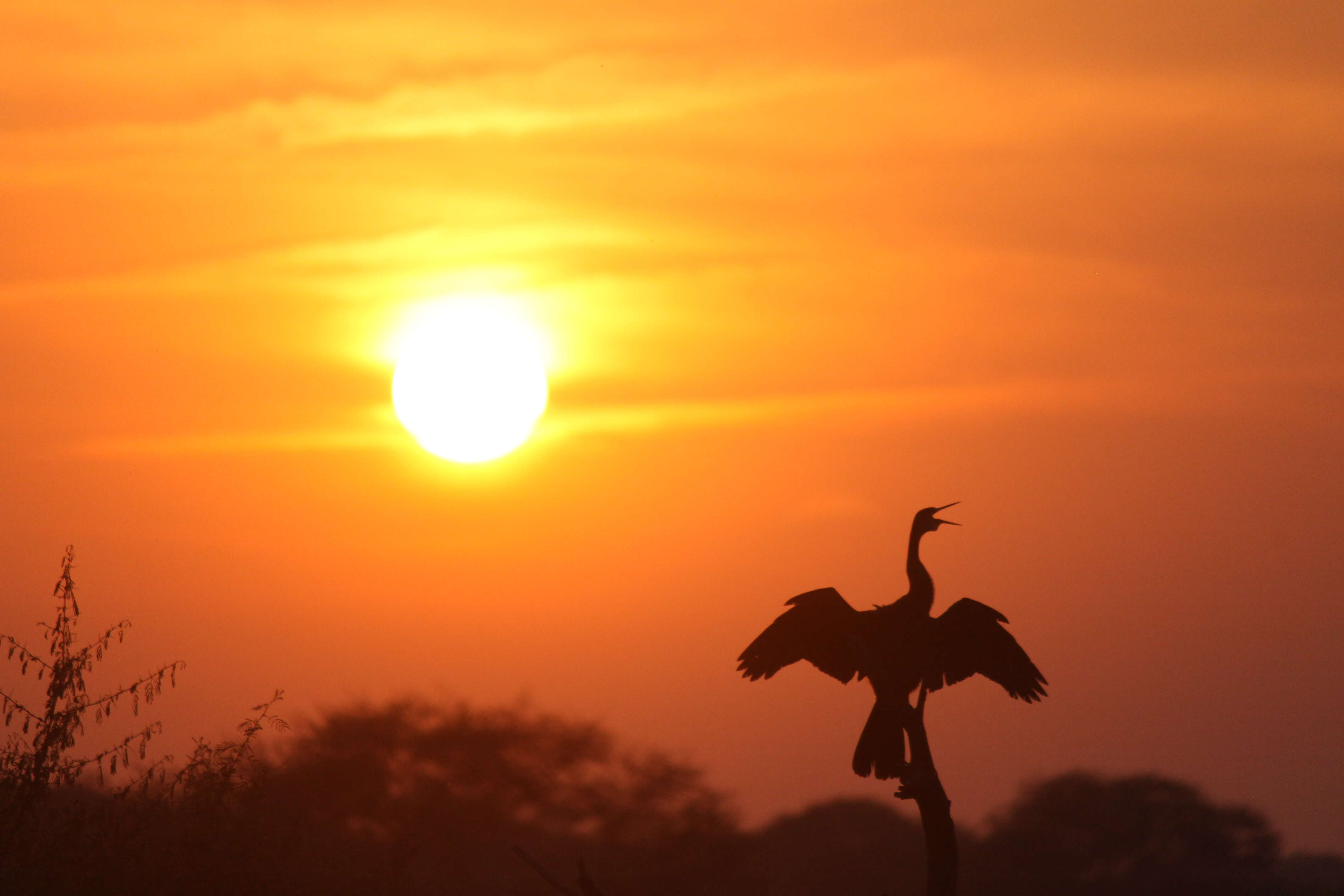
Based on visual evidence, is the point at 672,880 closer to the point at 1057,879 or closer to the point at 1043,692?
the point at 1057,879

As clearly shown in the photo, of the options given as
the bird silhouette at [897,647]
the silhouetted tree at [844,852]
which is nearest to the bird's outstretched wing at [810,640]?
the bird silhouette at [897,647]

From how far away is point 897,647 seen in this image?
12875 mm

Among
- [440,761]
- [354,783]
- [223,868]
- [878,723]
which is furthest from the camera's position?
[440,761]

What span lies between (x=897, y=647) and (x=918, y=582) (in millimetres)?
676

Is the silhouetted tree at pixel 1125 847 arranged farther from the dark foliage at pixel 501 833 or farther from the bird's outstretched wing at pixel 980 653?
the bird's outstretched wing at pixel 980 653

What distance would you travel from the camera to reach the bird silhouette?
41.8ft

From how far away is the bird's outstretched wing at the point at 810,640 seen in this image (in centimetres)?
1340

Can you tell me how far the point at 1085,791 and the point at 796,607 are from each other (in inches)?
1446

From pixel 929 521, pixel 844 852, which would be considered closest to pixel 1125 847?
pixel 844 852

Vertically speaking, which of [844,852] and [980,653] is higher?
[844,852]

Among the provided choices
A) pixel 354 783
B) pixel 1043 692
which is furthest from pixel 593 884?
pixel 354 783

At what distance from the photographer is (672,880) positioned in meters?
35.3

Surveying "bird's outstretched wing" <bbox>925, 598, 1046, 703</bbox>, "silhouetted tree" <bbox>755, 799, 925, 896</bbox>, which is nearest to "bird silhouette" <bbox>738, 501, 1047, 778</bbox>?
"bird's outstretched wing" <bbox>925, 598, 1046, 703</bbox>

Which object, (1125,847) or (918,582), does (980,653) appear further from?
(1125,847)
